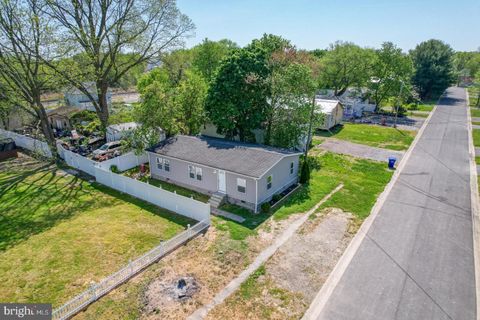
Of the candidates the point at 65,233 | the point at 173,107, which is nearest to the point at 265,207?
the point at 65,233

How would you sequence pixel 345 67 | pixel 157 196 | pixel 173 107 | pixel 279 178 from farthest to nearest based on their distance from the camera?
1. pixel 345 67
2. pixel 173 107
3. pixel 279 178
4. pixel 157 196

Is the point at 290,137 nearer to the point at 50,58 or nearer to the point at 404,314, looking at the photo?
the point at 404,314

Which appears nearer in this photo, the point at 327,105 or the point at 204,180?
the point at 204,180

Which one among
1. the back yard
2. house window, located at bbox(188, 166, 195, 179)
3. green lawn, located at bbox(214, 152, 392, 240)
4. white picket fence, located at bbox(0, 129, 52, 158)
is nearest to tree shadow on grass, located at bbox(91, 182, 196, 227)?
the back yard

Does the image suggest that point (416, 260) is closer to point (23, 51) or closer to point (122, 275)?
point (122, 275)

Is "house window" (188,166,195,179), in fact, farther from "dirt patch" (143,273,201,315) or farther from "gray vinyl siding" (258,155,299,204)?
"dirt patch" (143,273,201,315)

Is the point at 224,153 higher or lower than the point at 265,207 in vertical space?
higher

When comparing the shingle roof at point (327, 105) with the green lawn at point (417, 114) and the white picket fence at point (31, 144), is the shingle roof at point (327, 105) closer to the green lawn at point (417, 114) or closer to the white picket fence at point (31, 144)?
the green lawn at point (417, 114)
